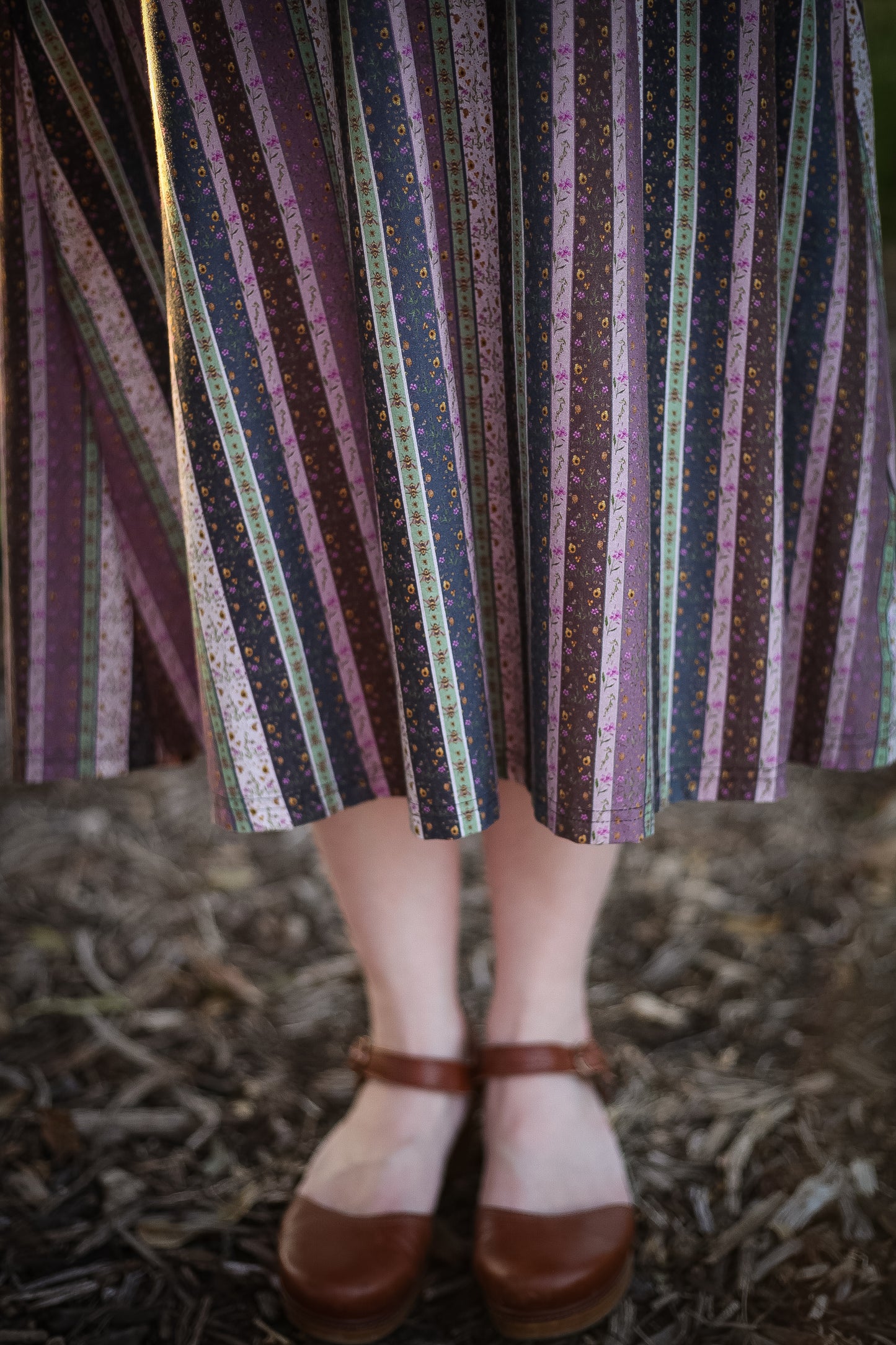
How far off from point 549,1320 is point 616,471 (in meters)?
0.66

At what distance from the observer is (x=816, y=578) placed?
0.76 metres

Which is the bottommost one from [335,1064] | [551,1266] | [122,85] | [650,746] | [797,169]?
[335,1064]

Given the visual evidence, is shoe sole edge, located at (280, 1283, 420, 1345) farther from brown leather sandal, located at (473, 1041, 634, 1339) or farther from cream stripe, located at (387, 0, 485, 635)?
cream stripe, located at (387, 0, 485, 635)

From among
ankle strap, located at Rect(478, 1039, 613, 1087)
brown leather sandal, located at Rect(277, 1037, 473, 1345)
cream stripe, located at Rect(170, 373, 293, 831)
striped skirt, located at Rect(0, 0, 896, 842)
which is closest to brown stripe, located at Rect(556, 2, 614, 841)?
striped skirt, located at Rect(0, 0, 896, 842)

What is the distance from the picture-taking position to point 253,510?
25.9 inches

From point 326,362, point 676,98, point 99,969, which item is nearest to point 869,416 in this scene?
point 676,98

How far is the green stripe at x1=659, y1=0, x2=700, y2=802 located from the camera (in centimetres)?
62

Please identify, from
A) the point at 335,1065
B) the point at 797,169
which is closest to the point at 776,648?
the point at 797,169

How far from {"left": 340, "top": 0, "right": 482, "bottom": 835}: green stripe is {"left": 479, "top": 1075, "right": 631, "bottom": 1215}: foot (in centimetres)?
34

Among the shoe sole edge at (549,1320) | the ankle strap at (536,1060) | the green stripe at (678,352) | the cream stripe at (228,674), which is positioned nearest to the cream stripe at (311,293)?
the cream stripe at (228,674)

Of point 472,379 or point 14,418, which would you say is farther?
point 14,418

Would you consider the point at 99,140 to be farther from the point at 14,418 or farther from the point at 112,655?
the point at 112,655

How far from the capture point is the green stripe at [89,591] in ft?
2.66

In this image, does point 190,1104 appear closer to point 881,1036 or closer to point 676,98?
point 881,1036
